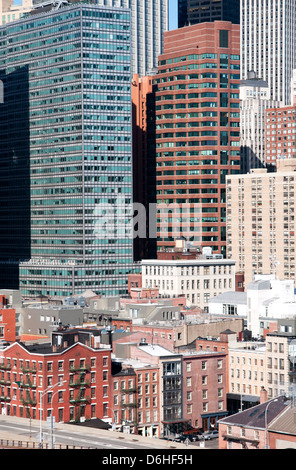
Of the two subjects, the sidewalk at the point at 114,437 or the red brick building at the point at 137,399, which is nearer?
the sidewalk at the point at 114,437

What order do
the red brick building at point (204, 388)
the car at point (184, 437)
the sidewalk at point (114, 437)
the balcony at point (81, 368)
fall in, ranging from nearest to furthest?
1. the sidewalk at point (114, 437)
2. the balcony at point (81, 368)
3. the car at point (184, 437)
4. the red brick building at point (204, 388)

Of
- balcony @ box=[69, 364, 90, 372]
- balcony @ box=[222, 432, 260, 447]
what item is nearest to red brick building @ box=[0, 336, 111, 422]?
balcony @ box=[69, 364, 90, 372]

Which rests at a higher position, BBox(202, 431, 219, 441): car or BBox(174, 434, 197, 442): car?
BBox(174, 434, 197, 442): car

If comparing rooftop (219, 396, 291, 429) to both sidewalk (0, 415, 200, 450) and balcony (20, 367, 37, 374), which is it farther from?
balcony (20, 367, 37, 374)

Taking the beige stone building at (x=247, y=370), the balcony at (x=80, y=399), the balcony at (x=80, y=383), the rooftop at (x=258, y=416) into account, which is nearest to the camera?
the rooftop at (x=258, y=416)

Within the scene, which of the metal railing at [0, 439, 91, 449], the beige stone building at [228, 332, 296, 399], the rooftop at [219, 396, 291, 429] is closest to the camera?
the metal railing at [0, 439, 91, 449]

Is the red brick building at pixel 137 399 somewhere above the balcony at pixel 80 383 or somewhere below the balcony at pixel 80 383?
below

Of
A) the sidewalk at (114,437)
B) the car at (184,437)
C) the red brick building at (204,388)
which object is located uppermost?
the sidewalk at (114,437)

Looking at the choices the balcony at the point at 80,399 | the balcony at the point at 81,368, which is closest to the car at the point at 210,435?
the balcony at the point at 80,399

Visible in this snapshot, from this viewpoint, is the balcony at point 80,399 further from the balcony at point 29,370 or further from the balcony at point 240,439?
the balcony at point 240,439

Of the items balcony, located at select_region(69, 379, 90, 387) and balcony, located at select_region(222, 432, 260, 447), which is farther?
balcony, located at select_region(69, 379, 90, 387)

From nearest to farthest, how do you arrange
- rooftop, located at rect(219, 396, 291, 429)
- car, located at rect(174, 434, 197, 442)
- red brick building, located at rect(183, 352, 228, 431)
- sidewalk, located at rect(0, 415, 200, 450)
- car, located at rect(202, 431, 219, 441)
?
sidewalk, located at rect(0, 415, 200, 450) < rooftop, located at rect(219, 396, 291, 429) < car, located at rect(174, 434, 197, 442) < car, located at rect(202, 431, 219, 441) < red brick building, located at rect(183, 352, 228, 431)
